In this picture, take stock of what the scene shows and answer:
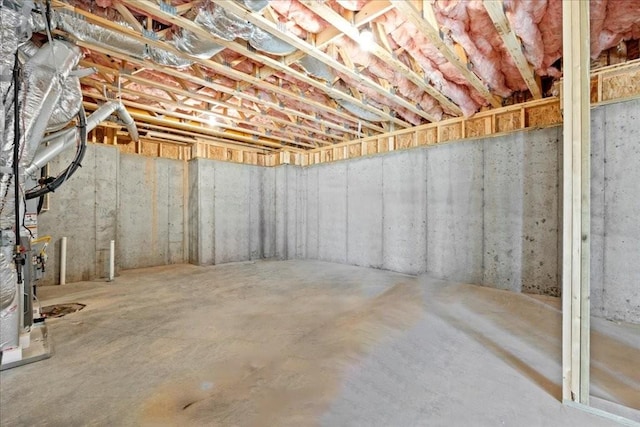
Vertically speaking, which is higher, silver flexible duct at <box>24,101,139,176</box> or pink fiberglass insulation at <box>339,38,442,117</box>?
pink fiberglass insulation at <box>339,38,442,117</box>

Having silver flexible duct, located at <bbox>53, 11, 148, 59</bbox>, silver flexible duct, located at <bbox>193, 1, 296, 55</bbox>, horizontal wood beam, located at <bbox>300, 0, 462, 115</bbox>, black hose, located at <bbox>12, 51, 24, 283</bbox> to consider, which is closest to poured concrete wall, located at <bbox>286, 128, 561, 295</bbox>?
horizontal wood beam, located at <bbox>300, 0, 462, 115</bbox>

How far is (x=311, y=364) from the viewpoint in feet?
6.32

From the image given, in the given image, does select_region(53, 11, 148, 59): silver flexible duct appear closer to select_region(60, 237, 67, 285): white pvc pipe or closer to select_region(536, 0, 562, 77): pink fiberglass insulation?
select_region(60, 237, 67, 285): white pvc pipe

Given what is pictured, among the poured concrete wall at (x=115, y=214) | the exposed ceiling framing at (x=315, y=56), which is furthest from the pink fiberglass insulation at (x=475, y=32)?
the poured concrete wall at (x=115, y=214)

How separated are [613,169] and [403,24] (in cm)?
259

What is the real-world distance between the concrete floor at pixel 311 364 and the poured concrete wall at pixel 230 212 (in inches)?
91.8

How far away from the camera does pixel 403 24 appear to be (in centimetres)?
234

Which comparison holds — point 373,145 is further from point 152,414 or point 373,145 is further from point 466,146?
point 152,414

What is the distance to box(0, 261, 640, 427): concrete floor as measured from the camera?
1.47m

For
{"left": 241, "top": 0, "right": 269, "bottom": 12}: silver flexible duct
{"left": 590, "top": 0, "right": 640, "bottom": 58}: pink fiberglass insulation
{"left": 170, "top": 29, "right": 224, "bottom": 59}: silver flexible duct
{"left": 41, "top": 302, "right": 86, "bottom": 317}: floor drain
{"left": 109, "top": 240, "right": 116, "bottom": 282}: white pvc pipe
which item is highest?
{"left": 590, "top": 0, "right": 640, "bottom": 58}: pink fiberglass insulation

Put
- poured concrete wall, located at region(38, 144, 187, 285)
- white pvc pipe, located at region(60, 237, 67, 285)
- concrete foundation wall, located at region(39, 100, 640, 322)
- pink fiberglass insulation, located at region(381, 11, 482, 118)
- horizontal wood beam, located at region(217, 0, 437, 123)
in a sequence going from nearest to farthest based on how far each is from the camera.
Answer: horizontal wood beam, located at region(217, 0, 437, 123), pink fiberglass insulation, located at region(381, 11, 482, 118), concrete foundation wall, located at region(39, 100, 640, 322), white pvc pipe, located at region(60, 237, 67, 285), poured concrete wall, located at region(38, 144, 187, 285)

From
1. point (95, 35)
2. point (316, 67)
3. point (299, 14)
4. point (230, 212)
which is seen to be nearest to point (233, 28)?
point (299, 14)

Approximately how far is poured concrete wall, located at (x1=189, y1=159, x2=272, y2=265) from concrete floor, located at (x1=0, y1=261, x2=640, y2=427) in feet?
7.65

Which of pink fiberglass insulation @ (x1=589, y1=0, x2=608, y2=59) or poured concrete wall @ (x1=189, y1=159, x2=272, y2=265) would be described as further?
poured concrete wall @ (x1=189, y1=159, x2=272, y2=265)
